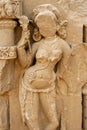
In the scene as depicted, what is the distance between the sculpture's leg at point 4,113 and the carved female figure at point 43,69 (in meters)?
0.19

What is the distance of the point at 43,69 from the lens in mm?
2742

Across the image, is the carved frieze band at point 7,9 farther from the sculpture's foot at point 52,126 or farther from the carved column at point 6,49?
the sculpture's foot at point 52,126

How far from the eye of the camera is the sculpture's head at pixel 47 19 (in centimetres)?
266

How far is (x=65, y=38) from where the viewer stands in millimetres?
2857

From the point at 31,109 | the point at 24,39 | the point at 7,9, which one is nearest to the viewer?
the point at 7,9

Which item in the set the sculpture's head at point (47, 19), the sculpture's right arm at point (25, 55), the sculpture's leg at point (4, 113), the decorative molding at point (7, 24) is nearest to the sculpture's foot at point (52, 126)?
the sculpture's leg at point (4, 113)

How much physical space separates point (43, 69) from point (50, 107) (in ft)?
1.34

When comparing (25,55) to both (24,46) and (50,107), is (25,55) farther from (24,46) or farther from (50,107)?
(50,107)

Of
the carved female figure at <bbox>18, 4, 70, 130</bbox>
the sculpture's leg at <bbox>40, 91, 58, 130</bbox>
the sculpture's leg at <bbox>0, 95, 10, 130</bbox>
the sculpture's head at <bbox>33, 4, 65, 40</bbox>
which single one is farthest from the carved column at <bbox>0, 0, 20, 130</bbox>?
the sculpture's leg at <bbox>40, 91, 58, 130</bbox>

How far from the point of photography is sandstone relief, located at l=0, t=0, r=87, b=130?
2.66 metres

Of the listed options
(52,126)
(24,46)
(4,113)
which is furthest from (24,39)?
(52,126)

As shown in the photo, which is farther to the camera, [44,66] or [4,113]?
[4,113]

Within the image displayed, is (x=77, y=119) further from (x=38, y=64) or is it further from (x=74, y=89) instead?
(x=38, y=64)

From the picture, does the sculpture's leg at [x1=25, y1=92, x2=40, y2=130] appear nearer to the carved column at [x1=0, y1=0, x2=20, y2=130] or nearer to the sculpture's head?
the carved column at [x1=0, y1=0, x2=20, y2=130]
